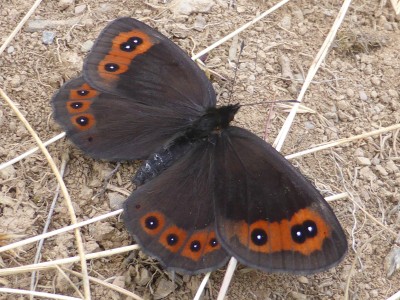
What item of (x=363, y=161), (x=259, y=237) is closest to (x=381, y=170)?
(x=363, y=161)

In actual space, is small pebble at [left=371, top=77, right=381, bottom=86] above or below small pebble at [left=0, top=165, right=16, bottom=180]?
below

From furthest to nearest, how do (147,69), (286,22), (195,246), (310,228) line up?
(286,22)
(147,69)
(195,246)
(310,228)

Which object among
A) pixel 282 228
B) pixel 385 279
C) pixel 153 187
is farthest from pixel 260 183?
pixel 385 279

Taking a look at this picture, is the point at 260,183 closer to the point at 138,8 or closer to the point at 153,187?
the point at 153,187

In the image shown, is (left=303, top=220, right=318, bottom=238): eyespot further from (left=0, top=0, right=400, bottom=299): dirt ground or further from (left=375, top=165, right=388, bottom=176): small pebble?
(left=375, top=165, right=388, bottom=176): small pebble

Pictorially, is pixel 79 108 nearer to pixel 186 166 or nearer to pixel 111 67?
pixel 111 67

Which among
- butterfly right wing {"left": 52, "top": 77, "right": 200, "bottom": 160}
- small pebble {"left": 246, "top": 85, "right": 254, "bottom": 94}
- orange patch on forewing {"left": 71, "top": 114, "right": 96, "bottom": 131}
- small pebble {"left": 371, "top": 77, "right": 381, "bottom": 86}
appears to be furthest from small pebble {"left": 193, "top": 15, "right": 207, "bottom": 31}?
small pebble {"left": 371, "top": 77, "right": 381, "bottom": 86}

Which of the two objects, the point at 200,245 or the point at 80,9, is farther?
the point at 80,9
